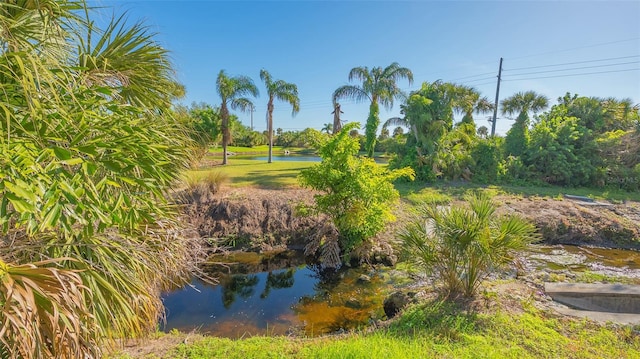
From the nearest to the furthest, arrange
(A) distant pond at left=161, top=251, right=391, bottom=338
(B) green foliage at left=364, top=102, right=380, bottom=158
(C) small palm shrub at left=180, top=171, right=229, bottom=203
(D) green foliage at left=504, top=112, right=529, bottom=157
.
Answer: (A) distant pond at left=161, top=251, right=391, bottom=338
(C) small palm shrub at left=180, top=171, right=229, bottom=203
(D) green foliage at left=504, top=112, right=529, bottom=157
(B) green foliage at left=364, top=102, right=380, bottom=158

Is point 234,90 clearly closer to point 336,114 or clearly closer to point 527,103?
point 336,114

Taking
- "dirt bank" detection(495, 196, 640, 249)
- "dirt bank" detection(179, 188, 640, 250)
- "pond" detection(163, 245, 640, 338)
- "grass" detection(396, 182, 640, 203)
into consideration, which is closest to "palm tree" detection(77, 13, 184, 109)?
"pond" detection(163, 245, 640, 338)

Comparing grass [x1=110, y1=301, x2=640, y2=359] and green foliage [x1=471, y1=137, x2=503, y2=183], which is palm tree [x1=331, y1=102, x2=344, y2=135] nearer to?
green foliage [x1=471, y1=137, x2=503, y2=183]

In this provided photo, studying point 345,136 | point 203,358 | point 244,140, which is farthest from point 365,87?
point 244,140

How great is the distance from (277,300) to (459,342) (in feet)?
14.7

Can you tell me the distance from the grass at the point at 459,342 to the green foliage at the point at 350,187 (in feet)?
11.4

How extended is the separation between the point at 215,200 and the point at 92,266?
847cm

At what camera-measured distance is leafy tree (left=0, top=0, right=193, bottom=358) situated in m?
1.79

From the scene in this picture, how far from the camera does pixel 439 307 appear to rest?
504 cm

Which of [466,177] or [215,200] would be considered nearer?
[215,200]

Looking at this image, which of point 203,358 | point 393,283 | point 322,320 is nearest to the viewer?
point 203,358

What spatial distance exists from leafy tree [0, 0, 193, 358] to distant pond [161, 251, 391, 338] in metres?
2.67

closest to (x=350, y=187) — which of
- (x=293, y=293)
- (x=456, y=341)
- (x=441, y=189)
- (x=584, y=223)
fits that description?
A: (x=293, y=293)

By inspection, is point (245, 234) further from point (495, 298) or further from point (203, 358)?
point (495, 298)
